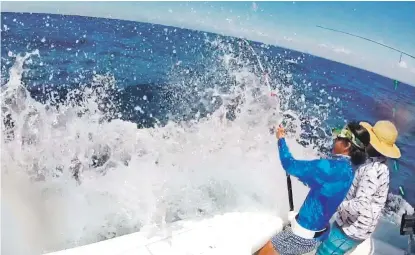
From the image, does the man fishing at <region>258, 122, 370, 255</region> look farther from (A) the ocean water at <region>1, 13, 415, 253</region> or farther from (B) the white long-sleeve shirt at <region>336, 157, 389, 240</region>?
(A) the ocean water at <region>1, 13, 415, 253</region>

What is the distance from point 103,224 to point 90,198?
0.32 meters

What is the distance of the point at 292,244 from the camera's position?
1.96m

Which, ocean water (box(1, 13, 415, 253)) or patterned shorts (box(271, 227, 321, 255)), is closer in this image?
patterned shorts (box(271, 227, 321, 255))

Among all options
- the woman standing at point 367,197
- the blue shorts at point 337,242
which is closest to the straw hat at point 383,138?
the woman standing at point 367,197

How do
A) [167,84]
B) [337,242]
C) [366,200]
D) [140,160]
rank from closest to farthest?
[366,200]
[337,242]
[140,160]
[167,84]

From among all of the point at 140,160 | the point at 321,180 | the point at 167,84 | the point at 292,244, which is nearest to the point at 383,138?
the point at 321,180

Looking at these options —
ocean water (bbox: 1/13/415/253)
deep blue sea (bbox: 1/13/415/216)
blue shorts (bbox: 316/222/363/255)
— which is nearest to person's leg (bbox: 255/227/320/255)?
blue shorts (bbox: 316/222/363/255)

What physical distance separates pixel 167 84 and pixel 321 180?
10208 millimetres

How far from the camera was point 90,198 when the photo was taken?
3340mm

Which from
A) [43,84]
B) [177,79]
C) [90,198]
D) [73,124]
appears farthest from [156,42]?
[90,198]

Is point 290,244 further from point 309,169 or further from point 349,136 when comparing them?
point 349,136

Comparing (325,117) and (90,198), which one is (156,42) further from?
(90,198)

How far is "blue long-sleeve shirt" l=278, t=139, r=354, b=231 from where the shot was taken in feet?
5.77

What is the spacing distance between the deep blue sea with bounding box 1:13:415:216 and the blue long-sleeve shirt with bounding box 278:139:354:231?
304cm
